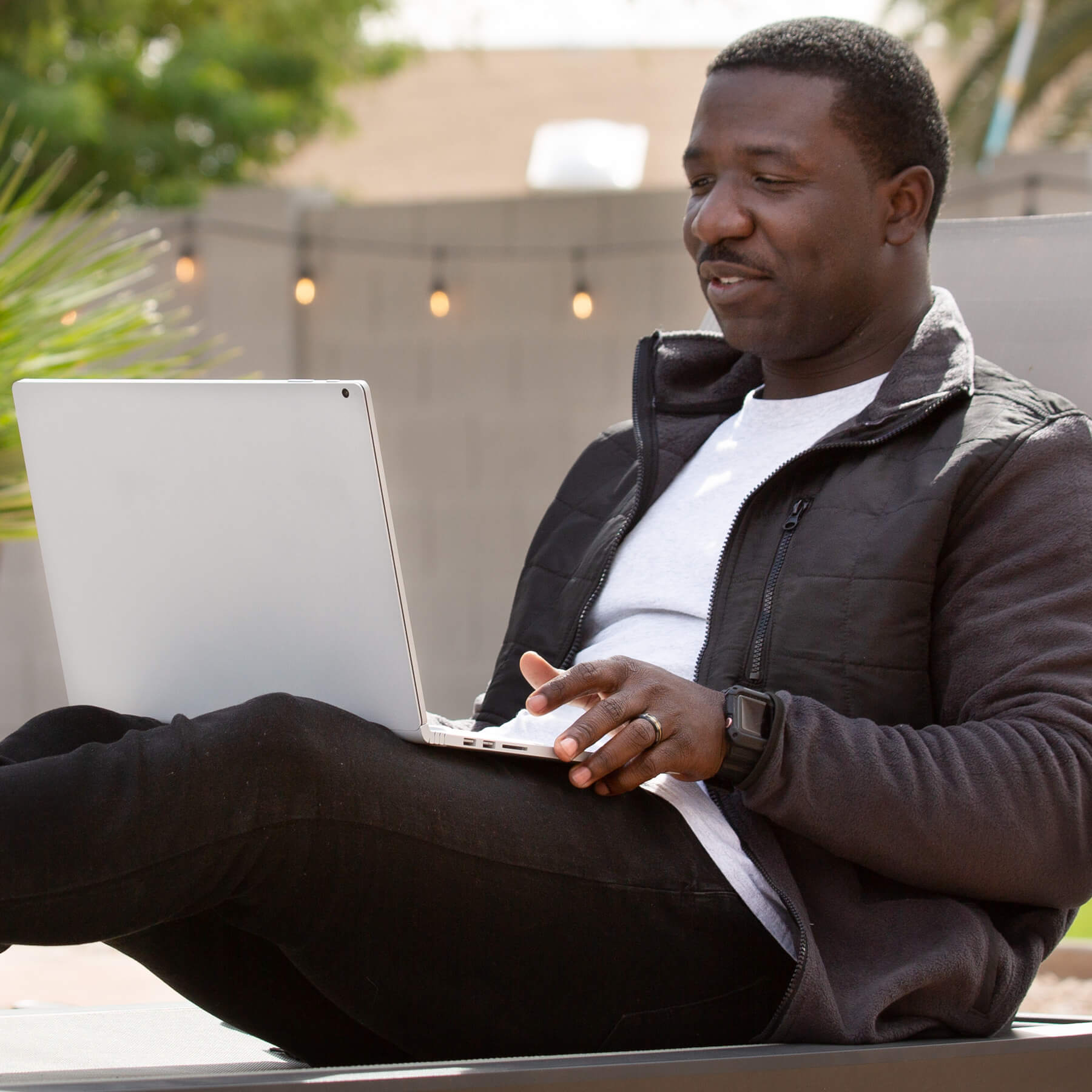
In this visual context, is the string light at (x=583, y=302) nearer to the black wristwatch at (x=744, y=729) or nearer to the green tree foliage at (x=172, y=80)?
the black wristwatch at (x=744, y=729)

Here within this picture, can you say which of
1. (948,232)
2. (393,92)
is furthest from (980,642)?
(393,92)

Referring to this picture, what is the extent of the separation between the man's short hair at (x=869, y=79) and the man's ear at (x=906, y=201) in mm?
12

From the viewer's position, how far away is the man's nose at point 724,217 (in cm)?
173

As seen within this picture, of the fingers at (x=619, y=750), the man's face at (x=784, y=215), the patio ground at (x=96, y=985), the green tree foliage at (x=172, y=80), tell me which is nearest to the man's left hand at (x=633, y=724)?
the fingers at (x=619, y=750)

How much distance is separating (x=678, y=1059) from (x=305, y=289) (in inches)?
202

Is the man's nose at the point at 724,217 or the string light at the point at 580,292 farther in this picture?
the string light at the point at 580,292

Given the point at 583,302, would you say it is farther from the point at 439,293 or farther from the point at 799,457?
the point at 799,457

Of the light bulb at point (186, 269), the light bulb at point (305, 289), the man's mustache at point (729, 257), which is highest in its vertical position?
the man's mustache at point (729, 257)

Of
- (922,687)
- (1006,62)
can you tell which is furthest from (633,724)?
(1006,62)

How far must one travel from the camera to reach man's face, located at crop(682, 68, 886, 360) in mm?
1714

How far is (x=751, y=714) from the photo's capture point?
1312 millimetres

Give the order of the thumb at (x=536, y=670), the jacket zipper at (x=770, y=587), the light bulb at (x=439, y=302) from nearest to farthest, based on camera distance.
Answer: the thumb at (x=536, y=670)
the jacket zipper at (x=770, y=587)
the light bulb at (x=439, y=302)

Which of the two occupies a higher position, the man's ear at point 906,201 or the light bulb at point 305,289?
the man's ear at point 906,201

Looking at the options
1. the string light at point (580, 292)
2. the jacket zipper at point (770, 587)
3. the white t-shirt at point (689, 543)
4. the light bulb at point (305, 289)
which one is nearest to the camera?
the jacket zipper at point (770, 587)
